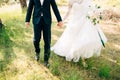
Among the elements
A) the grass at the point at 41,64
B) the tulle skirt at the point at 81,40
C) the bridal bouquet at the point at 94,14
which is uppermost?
the bridal bouquet at the point at 94,14

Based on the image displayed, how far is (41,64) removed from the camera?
26.3ft

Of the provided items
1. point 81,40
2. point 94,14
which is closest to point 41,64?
point 81,40

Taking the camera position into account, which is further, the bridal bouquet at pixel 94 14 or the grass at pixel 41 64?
the bridal bouquet at pixel 94 14

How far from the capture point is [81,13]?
311 inches

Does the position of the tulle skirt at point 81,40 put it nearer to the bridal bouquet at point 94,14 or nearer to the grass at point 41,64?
the bridal bouquet at point 94,14

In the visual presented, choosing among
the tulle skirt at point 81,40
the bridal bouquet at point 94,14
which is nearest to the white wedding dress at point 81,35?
the tulle skirt at point 81,40

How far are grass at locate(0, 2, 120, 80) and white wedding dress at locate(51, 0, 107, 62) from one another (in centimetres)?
32

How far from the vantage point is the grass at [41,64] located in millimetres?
7480

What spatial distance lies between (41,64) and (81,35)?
1241mm

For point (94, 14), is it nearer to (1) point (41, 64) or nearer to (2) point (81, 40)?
(2) point (81, 40)

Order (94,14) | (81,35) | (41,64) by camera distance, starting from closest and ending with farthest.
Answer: (94,14), (81,35), (41,64)

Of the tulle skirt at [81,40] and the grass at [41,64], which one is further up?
the tulle skirt at [81,40]

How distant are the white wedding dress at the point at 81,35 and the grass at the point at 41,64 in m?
0.32

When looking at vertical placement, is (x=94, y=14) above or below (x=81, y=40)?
above
